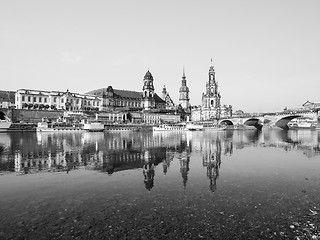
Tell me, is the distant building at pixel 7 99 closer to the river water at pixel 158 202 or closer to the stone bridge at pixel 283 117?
the river water at pixel 158 202

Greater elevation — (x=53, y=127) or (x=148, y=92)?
(x=148, y=92)

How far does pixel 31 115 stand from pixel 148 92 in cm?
6761

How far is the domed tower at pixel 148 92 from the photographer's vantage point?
143m

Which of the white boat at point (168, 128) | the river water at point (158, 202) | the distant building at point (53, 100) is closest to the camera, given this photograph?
the river water at point (158, 202)

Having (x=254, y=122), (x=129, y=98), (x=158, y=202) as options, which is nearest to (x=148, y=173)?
(x=158, y=202)

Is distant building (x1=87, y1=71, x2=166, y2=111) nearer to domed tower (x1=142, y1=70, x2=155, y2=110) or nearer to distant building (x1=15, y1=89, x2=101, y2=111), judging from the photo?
domed tower (x1=142, y1=70, x2=155, y2=110)

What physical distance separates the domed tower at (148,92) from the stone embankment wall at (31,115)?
53.9m

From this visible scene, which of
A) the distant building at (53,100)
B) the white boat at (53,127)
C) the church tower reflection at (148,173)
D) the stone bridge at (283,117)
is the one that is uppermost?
the distant building at (53,100)

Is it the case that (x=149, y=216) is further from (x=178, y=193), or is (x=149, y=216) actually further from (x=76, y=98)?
(x=76, y=98)

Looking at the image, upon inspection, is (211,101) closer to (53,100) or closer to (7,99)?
(53,100)

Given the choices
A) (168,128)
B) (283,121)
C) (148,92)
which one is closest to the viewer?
(168,128)

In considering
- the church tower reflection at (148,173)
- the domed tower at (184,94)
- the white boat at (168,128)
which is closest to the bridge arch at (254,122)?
the white boat at (168,128)

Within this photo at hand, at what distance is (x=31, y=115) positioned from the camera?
97188mm

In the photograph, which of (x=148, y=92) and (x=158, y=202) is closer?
(x=158, y=202)
